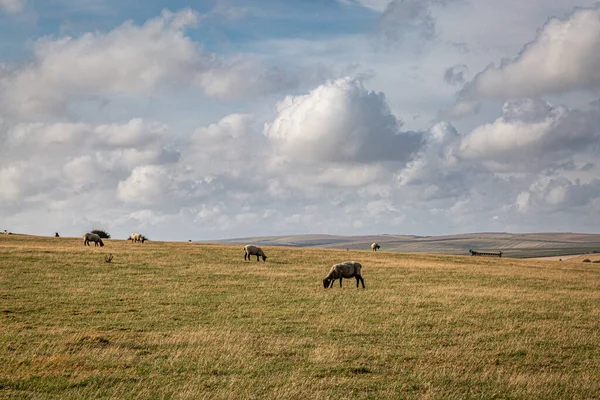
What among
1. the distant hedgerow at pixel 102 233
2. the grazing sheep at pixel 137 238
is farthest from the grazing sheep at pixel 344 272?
the distant hedgerow at pixel 102 233

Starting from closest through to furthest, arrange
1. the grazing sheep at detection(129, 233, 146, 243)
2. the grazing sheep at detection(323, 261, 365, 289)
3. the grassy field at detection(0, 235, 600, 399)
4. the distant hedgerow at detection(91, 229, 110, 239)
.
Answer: the grassy field at detection(0, 235, 600, 399)
the grazing sheep at detection(323, 261, 365, 289)
the grazing sheep at detection(129, 233, 146, 243)
the distant hedgerow at detection(91, 229, 110, 239)

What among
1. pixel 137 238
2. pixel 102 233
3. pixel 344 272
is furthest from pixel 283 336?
pixel 102 233

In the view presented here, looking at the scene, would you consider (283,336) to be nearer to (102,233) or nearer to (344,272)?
(344,272)

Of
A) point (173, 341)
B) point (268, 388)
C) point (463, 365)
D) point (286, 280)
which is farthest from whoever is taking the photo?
point (286, 280)

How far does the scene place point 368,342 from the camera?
63.3 ft

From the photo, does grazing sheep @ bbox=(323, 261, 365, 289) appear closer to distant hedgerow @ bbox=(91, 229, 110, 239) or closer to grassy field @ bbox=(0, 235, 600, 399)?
grassy field @ bbox=(0, 235, 600, 399)

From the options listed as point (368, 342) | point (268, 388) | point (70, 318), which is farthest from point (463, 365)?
point (70, 318)

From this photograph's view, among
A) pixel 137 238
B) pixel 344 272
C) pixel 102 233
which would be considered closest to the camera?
pixel 344 272

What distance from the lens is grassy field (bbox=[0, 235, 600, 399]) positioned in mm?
13438

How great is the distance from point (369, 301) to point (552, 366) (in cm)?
1353

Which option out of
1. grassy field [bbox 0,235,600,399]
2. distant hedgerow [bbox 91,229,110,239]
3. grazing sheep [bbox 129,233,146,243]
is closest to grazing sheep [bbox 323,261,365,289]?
grassy field [bbox 0,235,600,399]

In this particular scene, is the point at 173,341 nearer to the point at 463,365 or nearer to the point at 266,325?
the point at 266,325

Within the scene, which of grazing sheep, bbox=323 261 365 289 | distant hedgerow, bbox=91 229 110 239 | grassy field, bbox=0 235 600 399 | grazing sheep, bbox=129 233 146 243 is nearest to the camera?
grassy field, bbox=0 235 600 399

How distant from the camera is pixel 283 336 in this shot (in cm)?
1992
